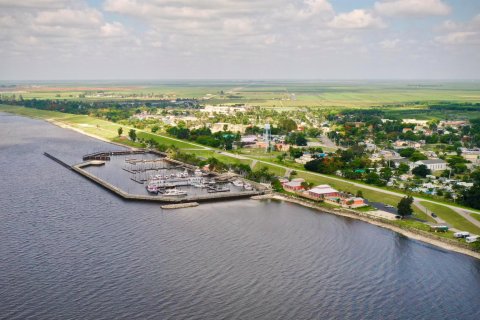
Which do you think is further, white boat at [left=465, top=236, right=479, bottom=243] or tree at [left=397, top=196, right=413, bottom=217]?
tree at [left=397, top=196, right=413, bottom=217]

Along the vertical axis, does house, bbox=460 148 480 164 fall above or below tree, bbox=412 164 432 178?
below

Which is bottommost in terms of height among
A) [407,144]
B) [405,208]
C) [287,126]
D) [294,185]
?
[407,144]

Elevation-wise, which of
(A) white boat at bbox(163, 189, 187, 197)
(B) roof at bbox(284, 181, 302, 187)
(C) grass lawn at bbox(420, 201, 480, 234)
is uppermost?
(B) roof at bbox(284, 181, 302, 187)

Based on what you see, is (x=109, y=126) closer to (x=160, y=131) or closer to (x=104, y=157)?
(x=160, y=131)

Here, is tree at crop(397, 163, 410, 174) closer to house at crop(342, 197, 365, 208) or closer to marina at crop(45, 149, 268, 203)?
house at crop(342, 197, 365, 208)

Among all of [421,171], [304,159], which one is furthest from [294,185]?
[421,171]

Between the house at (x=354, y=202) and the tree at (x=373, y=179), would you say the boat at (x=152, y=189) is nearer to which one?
the house at (x=354, y=202)

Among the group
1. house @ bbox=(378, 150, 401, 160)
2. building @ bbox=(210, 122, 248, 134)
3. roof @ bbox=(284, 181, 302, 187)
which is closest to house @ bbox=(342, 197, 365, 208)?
roof @ bbox=(284, 181, 302, 187)

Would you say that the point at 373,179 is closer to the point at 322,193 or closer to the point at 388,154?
the point at 322,193
